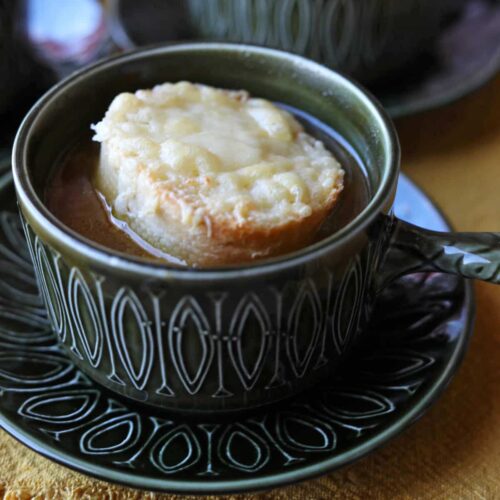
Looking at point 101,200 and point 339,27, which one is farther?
point 339,27

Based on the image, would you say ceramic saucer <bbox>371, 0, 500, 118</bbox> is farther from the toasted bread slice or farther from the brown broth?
the toasted bread slice

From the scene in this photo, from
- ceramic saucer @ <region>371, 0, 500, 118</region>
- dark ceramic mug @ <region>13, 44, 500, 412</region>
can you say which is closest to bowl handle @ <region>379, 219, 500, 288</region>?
dark ceramic mug @ <region>13, 44, 500, 412</region>

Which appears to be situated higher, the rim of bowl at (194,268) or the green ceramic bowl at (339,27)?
the rim of bowl at (194,268)

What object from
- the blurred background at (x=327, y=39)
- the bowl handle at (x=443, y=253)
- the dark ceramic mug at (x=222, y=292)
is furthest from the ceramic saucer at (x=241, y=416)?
the blurred background at (x=327, y=39)

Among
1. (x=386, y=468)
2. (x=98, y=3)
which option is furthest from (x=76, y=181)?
(x=98, y=3)

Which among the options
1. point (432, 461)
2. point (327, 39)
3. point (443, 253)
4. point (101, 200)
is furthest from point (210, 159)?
point (327, 39)

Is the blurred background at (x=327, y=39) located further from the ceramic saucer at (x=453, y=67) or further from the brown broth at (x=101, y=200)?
the brown broth at (x=101, y=200)

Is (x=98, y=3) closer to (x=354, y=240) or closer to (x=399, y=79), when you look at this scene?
(x=399, y=79)

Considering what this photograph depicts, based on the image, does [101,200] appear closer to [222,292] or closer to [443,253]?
[222,292]
